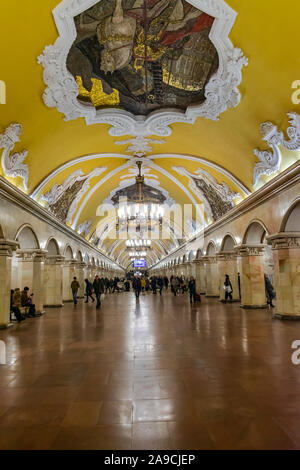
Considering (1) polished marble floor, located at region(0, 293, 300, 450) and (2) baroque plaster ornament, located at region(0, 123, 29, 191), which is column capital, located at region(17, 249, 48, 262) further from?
(1) polished marble floor, located at region(0, 293, 300, 450)

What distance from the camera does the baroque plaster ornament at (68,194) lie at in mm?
13141

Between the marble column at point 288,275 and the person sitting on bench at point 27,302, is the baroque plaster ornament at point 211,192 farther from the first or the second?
the person sitting on bench at point 27,302

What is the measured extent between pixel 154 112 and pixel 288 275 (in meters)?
6.60

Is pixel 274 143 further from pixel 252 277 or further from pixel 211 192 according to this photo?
pixel 211 192

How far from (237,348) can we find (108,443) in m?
3.73

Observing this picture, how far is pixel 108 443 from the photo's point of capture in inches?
103

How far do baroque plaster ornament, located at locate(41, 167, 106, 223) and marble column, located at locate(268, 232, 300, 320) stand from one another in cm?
868

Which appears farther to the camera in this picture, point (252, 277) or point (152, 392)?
point (252, 277)

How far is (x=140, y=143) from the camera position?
12.2 m

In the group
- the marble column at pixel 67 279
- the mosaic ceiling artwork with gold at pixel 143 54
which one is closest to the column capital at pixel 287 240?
the mosaic ceiling artwork with gold at pixel 143 54

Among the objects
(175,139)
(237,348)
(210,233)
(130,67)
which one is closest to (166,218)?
(210,233)

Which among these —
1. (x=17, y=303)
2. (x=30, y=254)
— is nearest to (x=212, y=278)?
(x=30, y=254)

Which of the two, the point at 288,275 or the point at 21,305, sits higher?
the point at 288,275

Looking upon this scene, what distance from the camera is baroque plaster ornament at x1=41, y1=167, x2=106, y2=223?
13.1 metres
